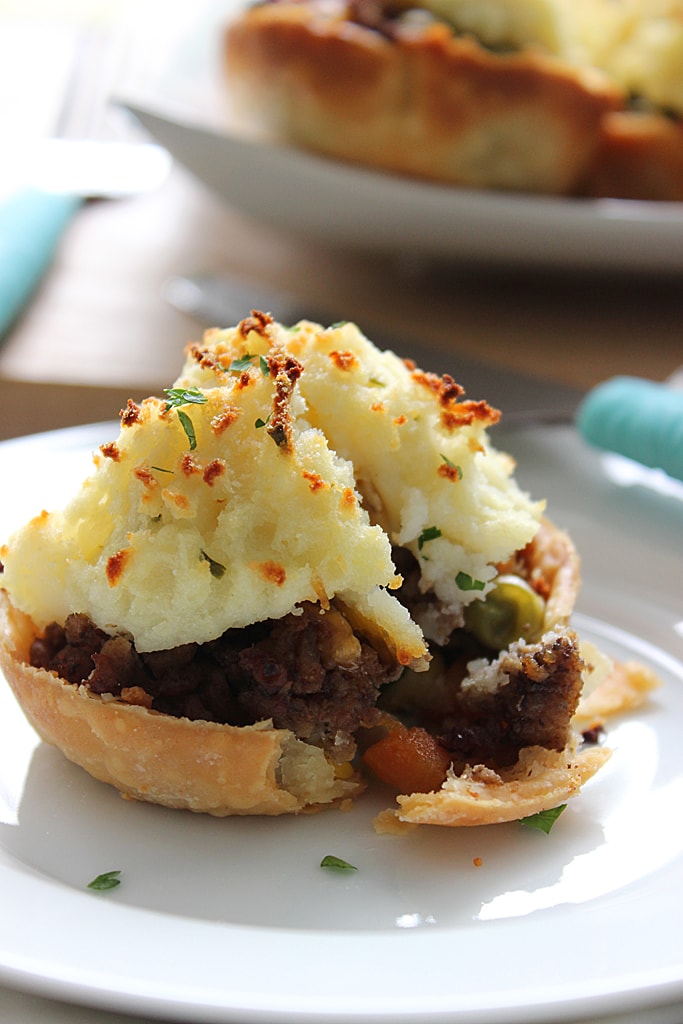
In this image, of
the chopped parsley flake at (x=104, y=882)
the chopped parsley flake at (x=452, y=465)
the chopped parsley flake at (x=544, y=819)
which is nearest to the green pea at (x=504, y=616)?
the chopped parsley flake at (x=452, y=465)

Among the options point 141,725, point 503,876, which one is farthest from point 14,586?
point 503,876

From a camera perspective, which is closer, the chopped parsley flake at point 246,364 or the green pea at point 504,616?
the chopped parsley flake at point 246,364

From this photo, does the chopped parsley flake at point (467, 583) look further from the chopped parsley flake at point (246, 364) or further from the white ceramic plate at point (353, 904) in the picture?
the chopped parsley flake at point (246, 364)

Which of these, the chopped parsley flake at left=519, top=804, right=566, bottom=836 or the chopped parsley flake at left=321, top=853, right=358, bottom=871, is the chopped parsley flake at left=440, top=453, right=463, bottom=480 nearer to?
the chopped parsley flake at left=519, top=804, right=566, bottom=836

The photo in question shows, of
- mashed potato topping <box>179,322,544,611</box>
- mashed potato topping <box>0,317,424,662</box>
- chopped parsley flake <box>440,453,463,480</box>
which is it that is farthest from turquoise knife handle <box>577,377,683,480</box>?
mashed potato topping <box>0,317,424,662</box>

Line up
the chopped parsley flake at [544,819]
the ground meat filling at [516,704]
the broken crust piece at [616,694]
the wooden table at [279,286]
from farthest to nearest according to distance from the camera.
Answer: the wooden table at [279,286] < the broken crust piece at [616,694] < the ground meat filling at [516,704] < the chopped parsley flake at [544,819]

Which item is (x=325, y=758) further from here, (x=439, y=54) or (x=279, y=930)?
(x=439, y=54)

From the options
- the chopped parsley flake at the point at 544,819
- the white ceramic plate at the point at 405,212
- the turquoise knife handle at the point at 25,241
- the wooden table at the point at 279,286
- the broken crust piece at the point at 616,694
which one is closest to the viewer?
the chopped parsley flake at the point at 544,819

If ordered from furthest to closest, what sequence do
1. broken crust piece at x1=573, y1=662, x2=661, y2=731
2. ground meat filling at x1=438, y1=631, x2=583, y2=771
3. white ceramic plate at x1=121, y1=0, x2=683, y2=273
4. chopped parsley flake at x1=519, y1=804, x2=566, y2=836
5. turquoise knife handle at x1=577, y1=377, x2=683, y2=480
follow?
white ceramic plate at x1=121, y1=0, x2=683, y2=273, turquoise knife handle at x1=577, y1=377, x2=683, y2=480, broken crust piece at x1=573, y1=662, x2=661, y2=731, ground meat filling at x1=438, y1=631, x2=583, y2=771, chopped parsley flake at x1=519, y1=804, x2=566, y2=836
